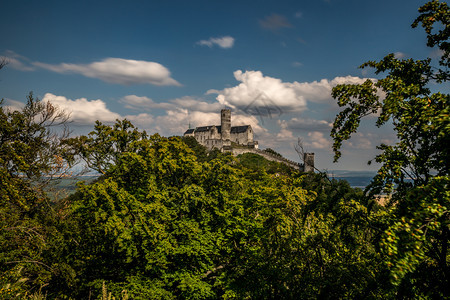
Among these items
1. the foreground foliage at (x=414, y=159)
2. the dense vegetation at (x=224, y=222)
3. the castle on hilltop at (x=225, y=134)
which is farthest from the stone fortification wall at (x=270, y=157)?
the foreground foliage at (x=414, y=159)

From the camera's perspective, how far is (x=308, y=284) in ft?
29.8

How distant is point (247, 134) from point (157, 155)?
99124mm

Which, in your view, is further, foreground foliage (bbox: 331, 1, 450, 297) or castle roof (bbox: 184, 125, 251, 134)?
castle roof (bbox: 184, 125, 251, 134)

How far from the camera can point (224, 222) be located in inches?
655

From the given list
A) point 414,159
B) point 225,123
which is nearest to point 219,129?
point 225,123

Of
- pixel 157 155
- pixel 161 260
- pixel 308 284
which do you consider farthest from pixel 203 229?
pixel 308 284

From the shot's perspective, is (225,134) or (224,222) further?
(225,134)

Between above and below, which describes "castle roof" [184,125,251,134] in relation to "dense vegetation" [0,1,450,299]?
above

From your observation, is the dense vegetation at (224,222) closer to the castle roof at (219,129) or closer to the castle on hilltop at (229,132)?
the castle on hilltop at (229,132)

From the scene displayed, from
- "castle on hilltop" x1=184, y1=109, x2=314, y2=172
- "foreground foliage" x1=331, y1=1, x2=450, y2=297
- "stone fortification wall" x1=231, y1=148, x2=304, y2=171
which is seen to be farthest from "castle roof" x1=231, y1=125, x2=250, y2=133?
"foreground foliage" x1=331, y1=1, x2=450, y2=297

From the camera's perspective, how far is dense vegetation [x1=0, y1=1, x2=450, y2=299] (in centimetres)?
533

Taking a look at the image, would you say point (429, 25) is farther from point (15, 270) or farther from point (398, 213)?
point (15, 270)

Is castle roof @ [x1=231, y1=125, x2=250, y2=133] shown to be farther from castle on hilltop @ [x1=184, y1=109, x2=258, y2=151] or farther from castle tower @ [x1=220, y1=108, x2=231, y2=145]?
castle tower @ [x1=220, y1=108, x2=231, y2=145]

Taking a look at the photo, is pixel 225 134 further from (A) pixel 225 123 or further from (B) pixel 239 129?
(B) pixel 239 129
